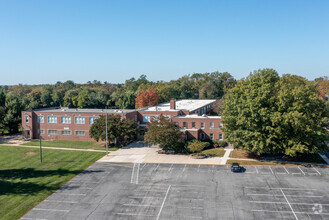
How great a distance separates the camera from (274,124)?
43.9m

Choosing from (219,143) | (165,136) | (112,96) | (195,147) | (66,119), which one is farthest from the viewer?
(112,96)

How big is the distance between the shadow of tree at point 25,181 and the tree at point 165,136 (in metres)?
14.1

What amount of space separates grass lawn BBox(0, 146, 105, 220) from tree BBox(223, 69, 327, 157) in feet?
89.3

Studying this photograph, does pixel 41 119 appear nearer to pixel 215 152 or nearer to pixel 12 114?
pixel 12 114

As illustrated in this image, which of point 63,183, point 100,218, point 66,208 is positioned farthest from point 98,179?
point 100,218

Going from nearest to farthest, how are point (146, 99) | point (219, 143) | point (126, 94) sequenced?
1. point (219, 143)
2. point (146, 99)
3. point (126, 94)

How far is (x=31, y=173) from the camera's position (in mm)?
42438

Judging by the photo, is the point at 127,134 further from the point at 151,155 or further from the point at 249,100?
the point at 249,100

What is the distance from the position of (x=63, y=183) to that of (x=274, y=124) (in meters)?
33.0

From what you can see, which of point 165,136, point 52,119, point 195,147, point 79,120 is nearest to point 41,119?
point 52,119

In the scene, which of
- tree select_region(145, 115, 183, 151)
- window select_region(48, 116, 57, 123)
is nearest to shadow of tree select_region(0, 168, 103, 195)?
tree select_region(145, 115, 183, 151)

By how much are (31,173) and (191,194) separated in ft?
83.6

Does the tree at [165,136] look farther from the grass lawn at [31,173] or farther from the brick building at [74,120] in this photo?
the grass lawn at [31,173]
